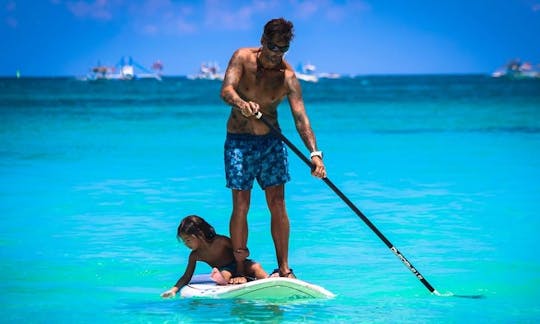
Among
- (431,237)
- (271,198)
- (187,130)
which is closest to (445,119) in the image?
(187,130)

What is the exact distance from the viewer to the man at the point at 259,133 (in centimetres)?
645

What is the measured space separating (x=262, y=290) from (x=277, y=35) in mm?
1655

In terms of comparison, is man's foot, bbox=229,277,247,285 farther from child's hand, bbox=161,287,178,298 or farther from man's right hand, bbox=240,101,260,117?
man's right hand, bbox=240,101,260,117

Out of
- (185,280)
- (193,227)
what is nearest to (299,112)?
(193,227)

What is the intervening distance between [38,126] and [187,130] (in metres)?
5.56

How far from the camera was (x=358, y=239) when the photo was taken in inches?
369

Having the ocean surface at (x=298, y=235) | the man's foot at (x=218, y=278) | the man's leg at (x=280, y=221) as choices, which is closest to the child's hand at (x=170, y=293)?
the ocean surface at (x=298, y=235)

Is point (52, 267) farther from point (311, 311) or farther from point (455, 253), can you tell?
point (455, 253)

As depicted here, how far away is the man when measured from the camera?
6.45 m

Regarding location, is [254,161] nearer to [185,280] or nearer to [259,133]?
[259,133]

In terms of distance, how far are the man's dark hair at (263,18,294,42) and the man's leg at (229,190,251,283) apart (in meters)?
1.03

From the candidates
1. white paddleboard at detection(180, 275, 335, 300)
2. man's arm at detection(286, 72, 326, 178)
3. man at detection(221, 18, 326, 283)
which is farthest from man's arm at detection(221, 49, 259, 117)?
white paddleboard at detection(180, 275, 335, 300)

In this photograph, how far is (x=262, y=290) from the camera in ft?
21.4

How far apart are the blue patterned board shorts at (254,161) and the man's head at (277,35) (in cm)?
60
